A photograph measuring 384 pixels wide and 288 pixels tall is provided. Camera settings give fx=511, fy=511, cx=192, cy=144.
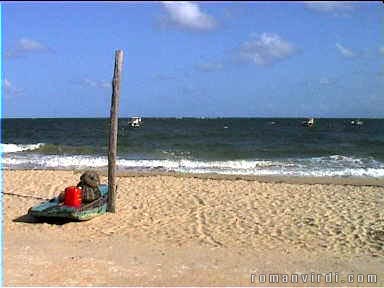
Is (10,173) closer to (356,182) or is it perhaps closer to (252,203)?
(252,203)

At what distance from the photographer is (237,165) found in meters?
21.8

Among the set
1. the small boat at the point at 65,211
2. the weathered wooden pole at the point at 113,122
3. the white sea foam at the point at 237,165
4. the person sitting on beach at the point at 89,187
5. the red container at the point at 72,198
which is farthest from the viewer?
the white sea foam at the point at 237,165

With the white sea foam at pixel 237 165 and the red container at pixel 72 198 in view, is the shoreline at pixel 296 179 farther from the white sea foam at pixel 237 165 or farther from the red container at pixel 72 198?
the red container at pixel 72 198

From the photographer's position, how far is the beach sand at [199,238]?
6.92m

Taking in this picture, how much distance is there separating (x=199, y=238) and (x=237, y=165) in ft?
42.7

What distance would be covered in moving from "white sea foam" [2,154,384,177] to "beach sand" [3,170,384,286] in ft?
17.0

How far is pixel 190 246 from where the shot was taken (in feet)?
27.5

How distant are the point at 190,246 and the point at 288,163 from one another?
49.0ft

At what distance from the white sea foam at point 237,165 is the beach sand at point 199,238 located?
17.0 ft

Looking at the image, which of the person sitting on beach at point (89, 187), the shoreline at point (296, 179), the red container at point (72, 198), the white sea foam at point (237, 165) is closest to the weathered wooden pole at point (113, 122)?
the person sitting on beach at point (89, 187)

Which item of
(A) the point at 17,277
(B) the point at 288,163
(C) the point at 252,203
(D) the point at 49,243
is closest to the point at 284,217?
(C) the point at 252,203

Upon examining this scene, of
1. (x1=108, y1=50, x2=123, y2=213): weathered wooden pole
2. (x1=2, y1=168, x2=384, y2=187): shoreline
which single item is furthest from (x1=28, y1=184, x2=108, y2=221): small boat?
(x1=2, y1=168, x2=384, y2=187): shoreline

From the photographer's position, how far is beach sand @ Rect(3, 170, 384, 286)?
22.7 ft

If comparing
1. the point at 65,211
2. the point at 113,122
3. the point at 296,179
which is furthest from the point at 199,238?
the point at 296,179
